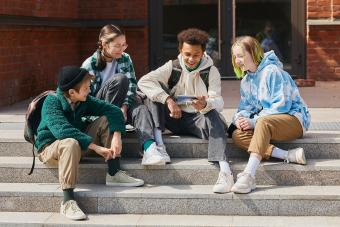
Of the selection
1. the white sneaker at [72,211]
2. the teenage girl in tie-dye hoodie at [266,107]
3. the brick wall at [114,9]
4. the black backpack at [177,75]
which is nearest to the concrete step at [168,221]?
the white sneaker at [72,211]

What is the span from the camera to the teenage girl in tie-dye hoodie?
575 centimetres

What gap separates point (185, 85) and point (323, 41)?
549 cm

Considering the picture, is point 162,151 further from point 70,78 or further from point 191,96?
point 70,78

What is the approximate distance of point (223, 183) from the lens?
553 cm

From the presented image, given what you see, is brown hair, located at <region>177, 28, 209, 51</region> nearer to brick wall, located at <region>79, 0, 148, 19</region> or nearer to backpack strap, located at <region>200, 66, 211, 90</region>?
backpack strap, located at <region>200, 66, 211, 90</region>

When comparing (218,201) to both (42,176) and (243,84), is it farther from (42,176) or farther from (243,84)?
(42,176)

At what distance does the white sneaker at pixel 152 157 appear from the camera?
574 cm

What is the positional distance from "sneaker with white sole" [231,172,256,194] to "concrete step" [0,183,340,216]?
0.04 meters

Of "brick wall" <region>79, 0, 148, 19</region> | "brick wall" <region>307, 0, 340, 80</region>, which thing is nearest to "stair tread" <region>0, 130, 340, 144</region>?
"brick wall" <region>307, 0, 340, 80</region>

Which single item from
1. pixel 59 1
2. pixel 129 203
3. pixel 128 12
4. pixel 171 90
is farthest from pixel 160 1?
pixel 129 203

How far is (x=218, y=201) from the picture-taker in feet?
18.1

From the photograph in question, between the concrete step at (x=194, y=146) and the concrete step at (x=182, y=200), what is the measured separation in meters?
0.41

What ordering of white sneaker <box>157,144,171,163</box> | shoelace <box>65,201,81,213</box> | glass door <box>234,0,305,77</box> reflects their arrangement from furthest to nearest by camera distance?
glass door <box>234,0,305,77</box>, white sneaker <box>157,144,171,163</box>, shoelace <box>65,201,81,213</box>

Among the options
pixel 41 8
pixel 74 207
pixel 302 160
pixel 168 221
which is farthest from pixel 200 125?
pixel 41 8
